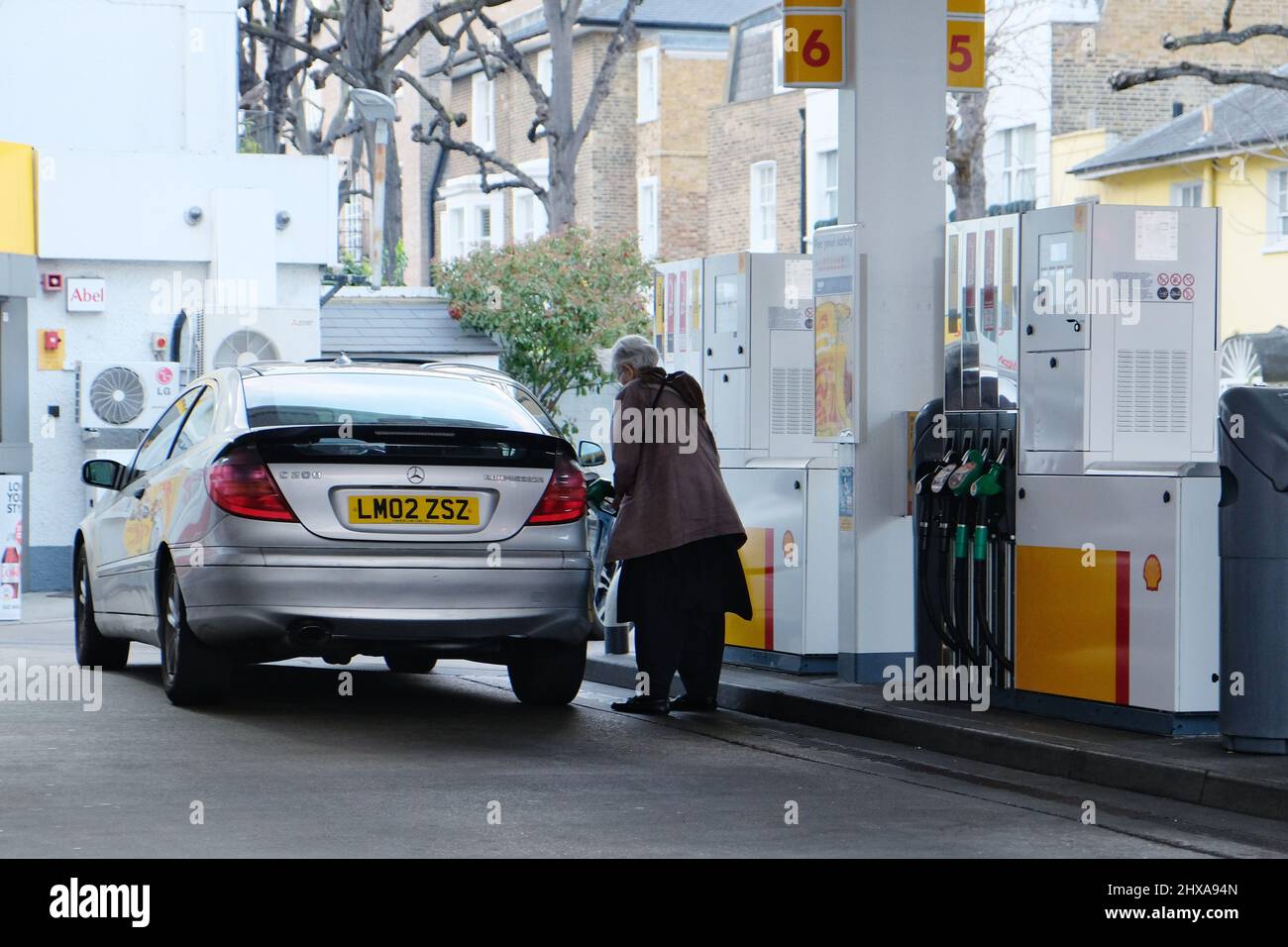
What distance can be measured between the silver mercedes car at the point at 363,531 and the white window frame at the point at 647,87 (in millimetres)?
37445

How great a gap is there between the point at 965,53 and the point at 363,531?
463 centimetres

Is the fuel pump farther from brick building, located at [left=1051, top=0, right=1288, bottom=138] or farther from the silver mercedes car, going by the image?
brick building, located at [left=1051, top=0, right=1288, bottom=138]

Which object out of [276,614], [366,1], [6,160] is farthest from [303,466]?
[366,1]

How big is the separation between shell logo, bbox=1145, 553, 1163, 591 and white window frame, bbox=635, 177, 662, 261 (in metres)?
37.8

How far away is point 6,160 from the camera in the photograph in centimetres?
1958

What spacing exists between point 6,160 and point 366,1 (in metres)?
12.8

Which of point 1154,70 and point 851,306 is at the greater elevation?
point 1154,70

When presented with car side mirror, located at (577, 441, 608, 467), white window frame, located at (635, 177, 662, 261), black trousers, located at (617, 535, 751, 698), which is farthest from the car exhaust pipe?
white window frame, located at (635, 177, 662, 261)

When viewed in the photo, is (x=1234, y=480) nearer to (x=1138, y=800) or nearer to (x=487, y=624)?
(x=1138, y=800)

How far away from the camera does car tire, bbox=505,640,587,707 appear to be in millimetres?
10555

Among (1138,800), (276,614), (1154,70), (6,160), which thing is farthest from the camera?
(1154,70)

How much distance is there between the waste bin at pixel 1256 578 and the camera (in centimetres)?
838

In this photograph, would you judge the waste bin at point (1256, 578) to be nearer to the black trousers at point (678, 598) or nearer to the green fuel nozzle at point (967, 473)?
the green fuel nozzle at point (967, 473)

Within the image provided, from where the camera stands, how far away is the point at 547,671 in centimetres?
1070
